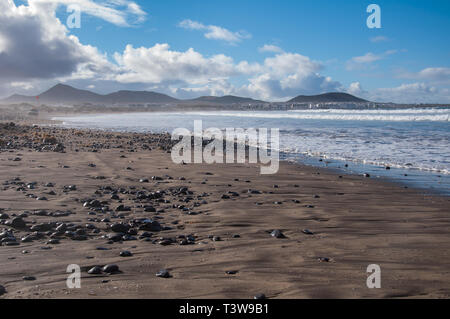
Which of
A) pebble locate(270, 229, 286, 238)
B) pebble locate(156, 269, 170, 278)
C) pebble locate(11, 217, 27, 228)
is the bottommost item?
pebble locate(156, 269, 170, 278)

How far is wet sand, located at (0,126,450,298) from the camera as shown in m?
3.20

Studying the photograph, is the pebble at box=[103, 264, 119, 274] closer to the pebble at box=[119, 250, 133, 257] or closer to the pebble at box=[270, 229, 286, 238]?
the pebble at box=[119, 250, 133, 257]

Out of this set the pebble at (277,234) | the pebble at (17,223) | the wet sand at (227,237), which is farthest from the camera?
the pebble at (17,223)

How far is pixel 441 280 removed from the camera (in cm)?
330

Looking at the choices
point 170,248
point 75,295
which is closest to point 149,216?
point 170,248

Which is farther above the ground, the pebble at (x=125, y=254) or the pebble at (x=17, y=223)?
the pebble at (x=17, y=223)

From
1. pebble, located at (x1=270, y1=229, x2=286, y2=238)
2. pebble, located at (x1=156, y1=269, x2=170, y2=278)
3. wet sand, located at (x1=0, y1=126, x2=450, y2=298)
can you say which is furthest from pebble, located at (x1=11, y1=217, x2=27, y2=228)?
pebble, located at (x1=270, y1=229, x2=286, y2=238)

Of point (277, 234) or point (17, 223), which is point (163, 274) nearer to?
point (277, 234)

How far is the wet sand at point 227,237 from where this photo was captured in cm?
320

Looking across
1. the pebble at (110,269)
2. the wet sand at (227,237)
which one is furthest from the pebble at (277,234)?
the pebble at (110,269)

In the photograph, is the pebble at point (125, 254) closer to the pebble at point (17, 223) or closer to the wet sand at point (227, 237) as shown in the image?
the wet sand at point (227, 237)

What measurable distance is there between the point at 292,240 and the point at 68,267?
2367mm

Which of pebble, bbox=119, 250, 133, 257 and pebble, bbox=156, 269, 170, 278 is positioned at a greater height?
pebble, bbox=119, 250, 133, 257
